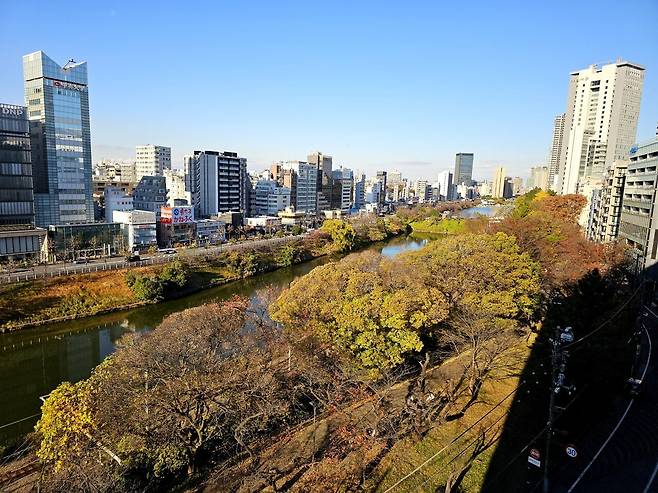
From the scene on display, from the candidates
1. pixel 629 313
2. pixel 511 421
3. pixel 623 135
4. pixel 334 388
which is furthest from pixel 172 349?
pixel 623 135

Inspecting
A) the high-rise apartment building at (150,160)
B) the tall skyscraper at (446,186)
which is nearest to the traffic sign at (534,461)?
the high-rise apartment building at (150,160)

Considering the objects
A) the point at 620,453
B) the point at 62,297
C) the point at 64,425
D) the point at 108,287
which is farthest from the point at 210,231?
the point at 620,453

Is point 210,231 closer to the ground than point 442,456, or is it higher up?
higher up

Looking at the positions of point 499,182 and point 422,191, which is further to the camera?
point 499,182

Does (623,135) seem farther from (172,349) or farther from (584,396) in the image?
(172,349)

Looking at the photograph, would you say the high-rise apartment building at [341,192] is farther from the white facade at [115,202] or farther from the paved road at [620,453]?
the paved road at [620,453]

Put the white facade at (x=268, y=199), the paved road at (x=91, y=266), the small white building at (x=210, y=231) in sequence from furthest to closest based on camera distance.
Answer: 1. the white facade at (x=268, y=199)
2. the small white building at (x=210, y=231)
3. the paved road at (x=91, y=266)

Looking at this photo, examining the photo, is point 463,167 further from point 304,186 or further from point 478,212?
point 304,186
